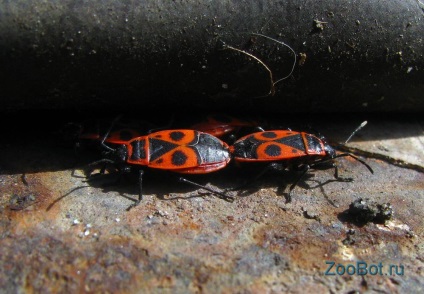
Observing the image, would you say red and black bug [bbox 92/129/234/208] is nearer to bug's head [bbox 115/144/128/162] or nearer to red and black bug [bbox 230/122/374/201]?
bug's head [bbox 115/144/128/162]

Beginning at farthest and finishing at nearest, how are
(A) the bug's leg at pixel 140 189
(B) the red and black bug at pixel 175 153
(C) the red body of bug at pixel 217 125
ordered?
1. (C) the red body of bug at pixel 217 125
2. (B) the red and black bug at pixel 175 153
3. (A) the bug's leg at pixel 140 189

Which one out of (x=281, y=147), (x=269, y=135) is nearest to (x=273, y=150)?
(x=281, y=147)

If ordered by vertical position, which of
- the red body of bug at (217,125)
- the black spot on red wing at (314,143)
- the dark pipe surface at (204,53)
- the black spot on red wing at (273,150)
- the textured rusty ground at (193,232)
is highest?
the dark pipe surface at (204,53)

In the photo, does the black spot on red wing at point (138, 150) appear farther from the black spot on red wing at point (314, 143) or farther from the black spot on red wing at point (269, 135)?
the black spot on red wing at point (314, 143)

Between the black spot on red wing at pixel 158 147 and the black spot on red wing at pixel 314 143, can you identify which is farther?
the black spot on red wing at pixel 314 143

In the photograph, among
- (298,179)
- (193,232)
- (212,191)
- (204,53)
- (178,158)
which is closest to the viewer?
(193,232)

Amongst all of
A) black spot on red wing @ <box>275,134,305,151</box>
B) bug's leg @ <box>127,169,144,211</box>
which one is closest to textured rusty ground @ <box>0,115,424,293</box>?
bug's leg @ <box>127,169,144,211</box>

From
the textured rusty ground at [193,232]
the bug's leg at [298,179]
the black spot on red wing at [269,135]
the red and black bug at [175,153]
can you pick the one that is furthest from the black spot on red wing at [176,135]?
the bug's leg at [298,179]

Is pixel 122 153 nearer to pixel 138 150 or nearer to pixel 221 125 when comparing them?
pixel 138 150
